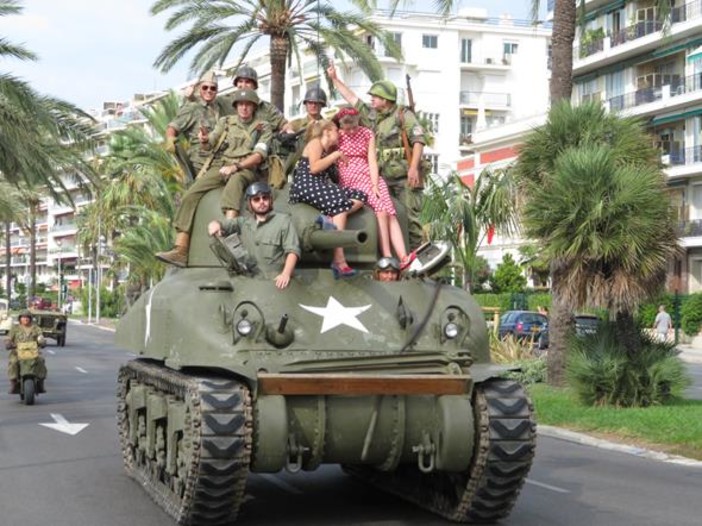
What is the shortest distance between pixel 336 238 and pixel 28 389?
40.0 feet

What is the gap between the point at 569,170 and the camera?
62.9 ft

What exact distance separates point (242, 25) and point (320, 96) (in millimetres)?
17740

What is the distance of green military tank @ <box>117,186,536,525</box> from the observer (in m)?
9.41

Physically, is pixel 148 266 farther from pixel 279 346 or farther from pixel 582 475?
pixel 279 346

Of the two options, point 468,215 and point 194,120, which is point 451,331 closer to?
point 194,120

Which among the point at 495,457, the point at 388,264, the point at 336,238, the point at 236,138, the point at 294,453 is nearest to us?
the point at 294,453

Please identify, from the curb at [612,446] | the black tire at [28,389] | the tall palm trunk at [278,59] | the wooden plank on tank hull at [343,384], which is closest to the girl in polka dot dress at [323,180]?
the wooden plank on tank hull at [343,384]

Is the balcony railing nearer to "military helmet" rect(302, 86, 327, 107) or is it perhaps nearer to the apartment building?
the apartment building

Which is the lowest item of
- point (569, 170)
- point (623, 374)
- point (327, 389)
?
point (623, 374)

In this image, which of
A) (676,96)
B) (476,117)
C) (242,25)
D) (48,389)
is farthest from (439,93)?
(48,389)

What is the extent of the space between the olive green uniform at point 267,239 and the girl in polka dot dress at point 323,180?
1.62ft

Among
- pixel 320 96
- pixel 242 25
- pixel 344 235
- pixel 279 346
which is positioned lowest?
pixel 279 346

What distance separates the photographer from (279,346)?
392 inches

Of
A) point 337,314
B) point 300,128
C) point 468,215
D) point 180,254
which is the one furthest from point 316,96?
point 468,215
